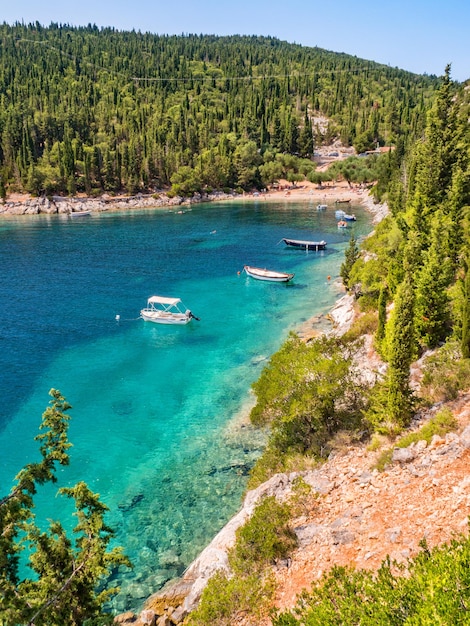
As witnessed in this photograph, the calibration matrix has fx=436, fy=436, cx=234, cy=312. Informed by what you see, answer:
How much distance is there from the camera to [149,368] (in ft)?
132

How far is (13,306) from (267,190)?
127269 mm

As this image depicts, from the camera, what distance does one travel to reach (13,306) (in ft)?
187

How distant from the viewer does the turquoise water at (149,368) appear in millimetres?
23500

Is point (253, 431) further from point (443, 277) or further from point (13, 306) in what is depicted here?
point (13, 306)

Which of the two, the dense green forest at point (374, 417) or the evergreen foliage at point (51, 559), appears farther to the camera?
the evergreen foliage at point (51, 559)

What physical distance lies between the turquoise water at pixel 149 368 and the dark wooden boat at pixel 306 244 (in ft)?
7.30

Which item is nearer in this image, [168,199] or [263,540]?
[263,540]

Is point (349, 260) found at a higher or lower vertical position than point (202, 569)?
higher

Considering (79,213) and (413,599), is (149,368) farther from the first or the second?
(79,213)

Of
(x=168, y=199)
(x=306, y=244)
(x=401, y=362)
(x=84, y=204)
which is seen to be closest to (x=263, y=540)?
(x=401, y=362)

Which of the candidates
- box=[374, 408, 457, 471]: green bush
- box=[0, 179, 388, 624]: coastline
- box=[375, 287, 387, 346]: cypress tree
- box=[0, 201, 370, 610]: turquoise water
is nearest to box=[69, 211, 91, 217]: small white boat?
box=[0, 179, 388, 624]: coastline

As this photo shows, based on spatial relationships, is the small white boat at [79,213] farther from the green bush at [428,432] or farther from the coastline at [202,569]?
the green bush at [428,432]

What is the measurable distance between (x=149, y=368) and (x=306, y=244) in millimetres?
52272

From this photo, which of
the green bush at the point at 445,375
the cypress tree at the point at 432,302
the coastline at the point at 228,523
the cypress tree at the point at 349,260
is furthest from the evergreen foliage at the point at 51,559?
the cypress tree at the point at 349,260
